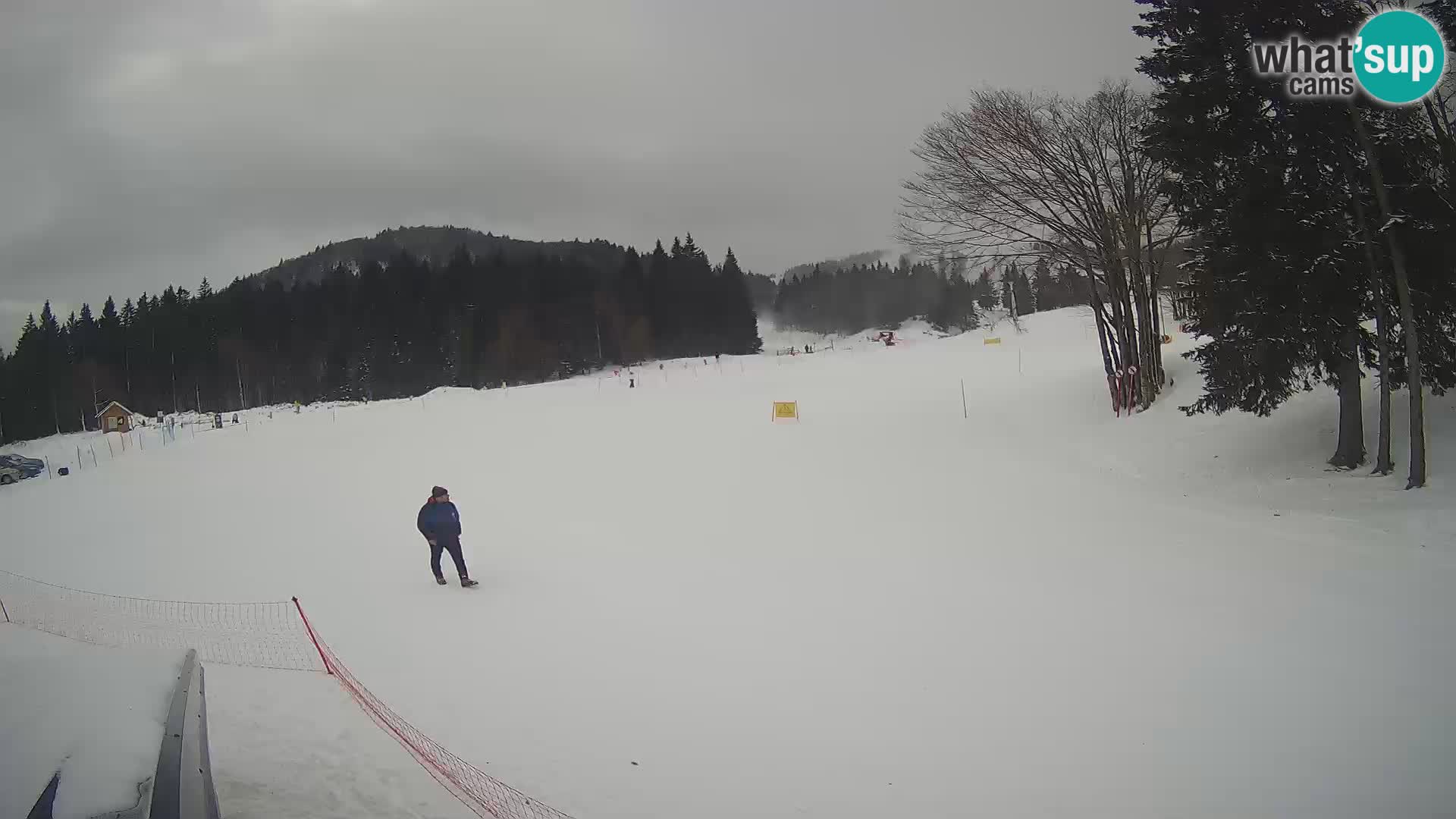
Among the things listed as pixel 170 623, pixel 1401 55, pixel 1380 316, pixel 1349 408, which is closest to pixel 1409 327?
pixel 1380 316

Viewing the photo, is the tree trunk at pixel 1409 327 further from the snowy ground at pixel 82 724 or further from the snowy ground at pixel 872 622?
the snowy ground at pixel 82 724

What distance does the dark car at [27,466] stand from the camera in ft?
30.2

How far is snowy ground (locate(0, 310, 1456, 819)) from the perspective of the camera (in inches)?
180

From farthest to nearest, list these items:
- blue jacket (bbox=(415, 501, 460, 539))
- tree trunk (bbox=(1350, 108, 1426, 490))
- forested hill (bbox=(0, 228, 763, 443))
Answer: forested hill (bbox=(0, 228, 763, 443)) → blue jacket (bbox=(415, 501, 460, 539)) → tree trunk (bbox=(1350, 108, 1426, 490))

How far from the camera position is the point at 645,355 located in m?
62.0

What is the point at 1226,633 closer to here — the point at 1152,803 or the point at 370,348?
the point at 1152,803

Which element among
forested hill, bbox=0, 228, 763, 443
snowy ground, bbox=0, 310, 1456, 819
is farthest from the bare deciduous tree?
forested hill, bbox=0, 228, 763, 443

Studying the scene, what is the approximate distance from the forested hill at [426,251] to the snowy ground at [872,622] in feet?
169

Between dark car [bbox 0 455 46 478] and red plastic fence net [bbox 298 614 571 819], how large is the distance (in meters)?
7.67

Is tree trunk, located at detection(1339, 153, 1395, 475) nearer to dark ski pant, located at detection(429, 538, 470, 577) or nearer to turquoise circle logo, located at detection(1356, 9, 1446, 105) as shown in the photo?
turquoise circle logo, located at detection(1356, 9, 1446, 105)

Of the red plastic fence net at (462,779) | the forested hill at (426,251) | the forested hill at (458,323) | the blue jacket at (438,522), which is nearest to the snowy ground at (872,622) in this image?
the red plastic fence net at (462,779)

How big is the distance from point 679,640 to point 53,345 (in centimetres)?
1132

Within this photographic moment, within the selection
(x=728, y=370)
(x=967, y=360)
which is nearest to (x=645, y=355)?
(x=728, y=370)

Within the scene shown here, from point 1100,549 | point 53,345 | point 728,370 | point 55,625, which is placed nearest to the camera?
point 55,625
